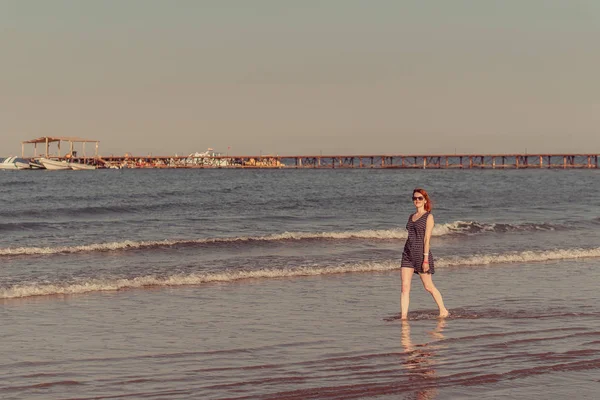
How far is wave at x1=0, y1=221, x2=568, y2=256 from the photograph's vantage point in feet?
65.9

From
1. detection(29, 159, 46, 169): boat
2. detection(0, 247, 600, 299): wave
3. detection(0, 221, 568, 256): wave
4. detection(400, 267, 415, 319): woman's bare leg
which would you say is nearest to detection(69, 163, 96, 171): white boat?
detection(29, 159, 46, 169): boat

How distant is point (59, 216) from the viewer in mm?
31797

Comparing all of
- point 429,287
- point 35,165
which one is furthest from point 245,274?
point 35,165

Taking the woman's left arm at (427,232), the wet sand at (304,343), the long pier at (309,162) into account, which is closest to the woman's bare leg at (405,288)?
the wet sand at (304,343)

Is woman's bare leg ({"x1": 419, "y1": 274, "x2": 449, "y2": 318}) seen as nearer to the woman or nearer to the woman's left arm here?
the woman

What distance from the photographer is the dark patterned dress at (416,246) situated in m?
10.7

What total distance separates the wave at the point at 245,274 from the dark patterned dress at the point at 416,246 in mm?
4981

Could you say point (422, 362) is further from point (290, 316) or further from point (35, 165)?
point (35, 165)

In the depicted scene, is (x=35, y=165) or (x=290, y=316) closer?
(x=290, y=316)

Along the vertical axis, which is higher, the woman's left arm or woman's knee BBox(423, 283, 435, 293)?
the woman's left arm

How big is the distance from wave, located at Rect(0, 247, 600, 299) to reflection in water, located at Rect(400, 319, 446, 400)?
220 inches

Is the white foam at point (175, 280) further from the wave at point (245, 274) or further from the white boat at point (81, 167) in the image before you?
the white boat at point (81, 167)

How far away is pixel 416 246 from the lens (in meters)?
10.8

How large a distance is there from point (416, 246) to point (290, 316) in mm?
1867
